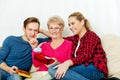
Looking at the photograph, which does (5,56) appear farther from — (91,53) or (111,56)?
(111,56)

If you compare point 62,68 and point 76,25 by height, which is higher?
point 76,25

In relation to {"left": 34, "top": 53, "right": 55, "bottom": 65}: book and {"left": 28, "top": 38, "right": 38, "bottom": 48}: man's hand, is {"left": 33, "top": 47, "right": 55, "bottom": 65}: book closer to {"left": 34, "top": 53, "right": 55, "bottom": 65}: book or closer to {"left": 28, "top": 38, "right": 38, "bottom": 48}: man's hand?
{"left": 34, "top": 53, "right": 55, "bottom": 65}: book

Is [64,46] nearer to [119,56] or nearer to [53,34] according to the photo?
[53,34]

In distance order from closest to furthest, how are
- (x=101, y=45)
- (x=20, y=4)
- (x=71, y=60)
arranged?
(x=71, y=60) → (x=101, y=45) → (x=20, y=4)

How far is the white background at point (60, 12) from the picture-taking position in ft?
8.91

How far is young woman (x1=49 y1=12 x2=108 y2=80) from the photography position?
2131 mm

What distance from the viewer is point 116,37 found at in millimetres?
2514

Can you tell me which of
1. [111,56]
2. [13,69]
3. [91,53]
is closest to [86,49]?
[91,53]

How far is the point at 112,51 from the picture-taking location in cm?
238

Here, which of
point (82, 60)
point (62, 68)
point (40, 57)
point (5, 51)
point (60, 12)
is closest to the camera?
point (62, 68)

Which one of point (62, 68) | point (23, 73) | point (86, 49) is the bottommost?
point (23, 73)

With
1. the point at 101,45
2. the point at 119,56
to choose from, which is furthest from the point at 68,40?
the point at 119,56

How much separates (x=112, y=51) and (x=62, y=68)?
522 mm

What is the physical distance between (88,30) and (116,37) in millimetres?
285
